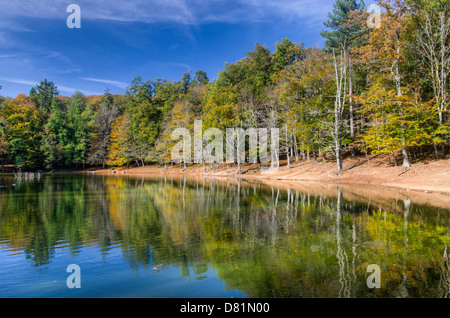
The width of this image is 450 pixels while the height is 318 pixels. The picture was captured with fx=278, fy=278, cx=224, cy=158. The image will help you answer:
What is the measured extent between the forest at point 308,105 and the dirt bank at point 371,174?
1.26 metres

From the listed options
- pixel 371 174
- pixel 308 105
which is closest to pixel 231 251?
pixel 371 174

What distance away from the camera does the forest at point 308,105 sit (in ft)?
83.7

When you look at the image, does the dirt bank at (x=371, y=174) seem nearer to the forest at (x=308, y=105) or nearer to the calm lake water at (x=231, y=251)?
the forest at (x=308, y=105)

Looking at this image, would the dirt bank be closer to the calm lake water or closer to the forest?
the forest

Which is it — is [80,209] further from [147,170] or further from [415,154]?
[147,170]

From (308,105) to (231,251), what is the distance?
104 feet

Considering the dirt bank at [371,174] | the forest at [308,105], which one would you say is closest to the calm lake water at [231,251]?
the dirt bank at [371,174]

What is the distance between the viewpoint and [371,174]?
28297 millimetres

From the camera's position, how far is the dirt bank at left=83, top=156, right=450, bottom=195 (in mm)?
21641

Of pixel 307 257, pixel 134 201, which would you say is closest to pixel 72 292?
pixel 307 257

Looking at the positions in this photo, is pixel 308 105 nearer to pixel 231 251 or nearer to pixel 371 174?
pixel 371 174

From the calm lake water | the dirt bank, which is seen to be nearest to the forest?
the dirt bank

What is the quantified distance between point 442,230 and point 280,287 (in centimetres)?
793

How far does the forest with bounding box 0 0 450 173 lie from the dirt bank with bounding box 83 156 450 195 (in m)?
1.26
